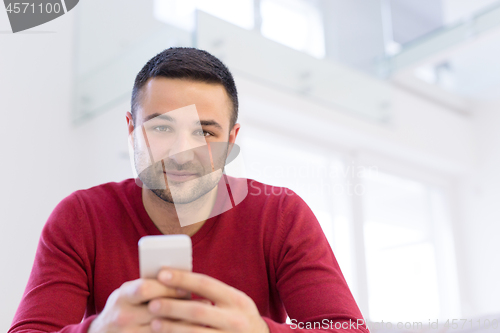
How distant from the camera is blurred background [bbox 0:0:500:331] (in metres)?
1.64

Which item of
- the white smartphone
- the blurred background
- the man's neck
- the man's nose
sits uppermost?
the blurred background

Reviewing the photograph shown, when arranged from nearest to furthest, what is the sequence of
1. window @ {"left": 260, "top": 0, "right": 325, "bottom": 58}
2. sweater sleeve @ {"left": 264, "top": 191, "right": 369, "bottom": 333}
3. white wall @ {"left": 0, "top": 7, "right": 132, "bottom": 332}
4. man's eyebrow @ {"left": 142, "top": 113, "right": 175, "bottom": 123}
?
1. sweater sleeve @ {"left": 264, "top": 191, "right": 369, "bottom": 333}
2. man's eyebrow @ {"left": 142, "top": 113, "right": 175, "bottom": 123}
3. white wall @ {"left": 0, "top": 7, "right": 132, "bottom": 332}
4. window @ {"left": 260, "top": 0, "right": 325, "bottom": 58}

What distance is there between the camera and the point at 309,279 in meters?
0.70

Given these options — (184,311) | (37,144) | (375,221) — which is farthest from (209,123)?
(375,221)

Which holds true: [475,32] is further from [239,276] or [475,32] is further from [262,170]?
[239,276]

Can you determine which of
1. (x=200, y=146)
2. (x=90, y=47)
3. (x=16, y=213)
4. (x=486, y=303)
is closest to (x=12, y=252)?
(x=16, y=213)

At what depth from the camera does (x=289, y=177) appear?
7.84 feet

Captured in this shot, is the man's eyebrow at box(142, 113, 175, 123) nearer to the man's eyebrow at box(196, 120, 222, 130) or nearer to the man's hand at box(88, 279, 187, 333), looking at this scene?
the man's eyebrow at box(196, 120, 222, 130)

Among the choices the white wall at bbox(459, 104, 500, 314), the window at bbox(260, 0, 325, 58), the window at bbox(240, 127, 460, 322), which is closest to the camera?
the window at bbox(260, 0, 325, 58)

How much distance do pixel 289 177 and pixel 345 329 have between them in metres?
1.77

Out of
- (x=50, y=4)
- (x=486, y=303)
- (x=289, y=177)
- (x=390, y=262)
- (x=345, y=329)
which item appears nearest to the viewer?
(x=345, y=329)

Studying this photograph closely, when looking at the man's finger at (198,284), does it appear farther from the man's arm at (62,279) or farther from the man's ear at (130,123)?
the man's ear at (130,123)

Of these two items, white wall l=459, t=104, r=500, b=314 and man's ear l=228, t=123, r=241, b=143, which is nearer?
man's ear l=228, t=123, r=241, b=143

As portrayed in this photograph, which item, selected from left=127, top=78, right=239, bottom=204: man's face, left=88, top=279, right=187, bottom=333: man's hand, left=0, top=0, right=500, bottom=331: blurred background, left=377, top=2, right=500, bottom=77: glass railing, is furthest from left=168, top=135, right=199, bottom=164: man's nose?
left=377, top=2, right=500, bottom=77: glass railing
